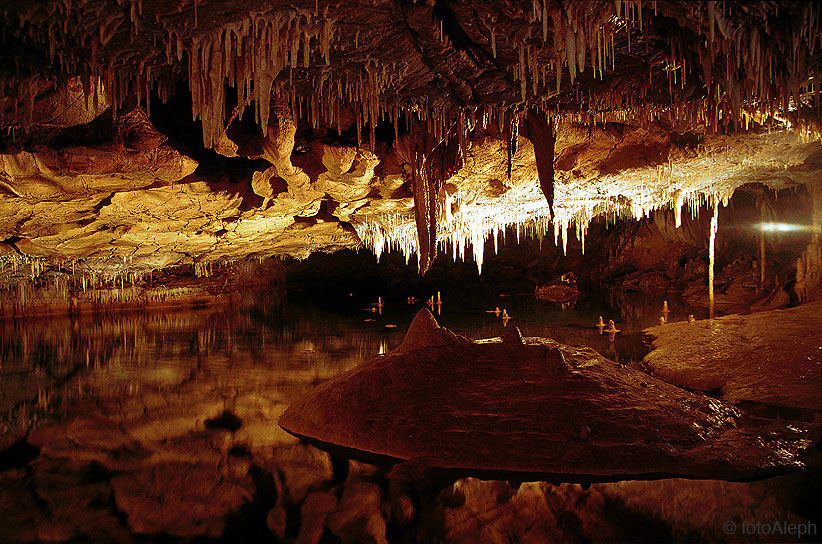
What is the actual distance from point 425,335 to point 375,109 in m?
2.79

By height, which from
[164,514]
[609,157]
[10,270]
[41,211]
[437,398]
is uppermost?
[609,157]

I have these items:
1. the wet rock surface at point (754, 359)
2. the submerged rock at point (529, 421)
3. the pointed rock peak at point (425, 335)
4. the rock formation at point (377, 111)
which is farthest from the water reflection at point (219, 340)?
the submerged rock at point (529, 421)

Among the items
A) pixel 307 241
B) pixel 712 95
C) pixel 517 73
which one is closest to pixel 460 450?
pixel 517 73

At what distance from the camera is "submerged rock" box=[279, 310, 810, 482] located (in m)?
4.12

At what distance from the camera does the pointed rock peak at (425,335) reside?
5776 mm

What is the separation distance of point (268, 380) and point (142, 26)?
548 centimetres

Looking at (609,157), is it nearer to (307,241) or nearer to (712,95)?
(712,95)

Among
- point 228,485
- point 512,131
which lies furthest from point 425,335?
point 512,131

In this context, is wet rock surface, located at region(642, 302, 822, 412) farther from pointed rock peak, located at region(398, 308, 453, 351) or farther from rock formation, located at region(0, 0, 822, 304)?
pointed rock peak, located at region(398, 308, 453, 351)

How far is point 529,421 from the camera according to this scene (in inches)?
177

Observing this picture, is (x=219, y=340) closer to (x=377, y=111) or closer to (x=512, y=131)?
(x=377, y=111)

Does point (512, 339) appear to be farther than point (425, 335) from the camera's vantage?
No

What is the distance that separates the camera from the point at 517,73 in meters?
5.21

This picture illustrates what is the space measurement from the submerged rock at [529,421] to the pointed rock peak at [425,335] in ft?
0.33
